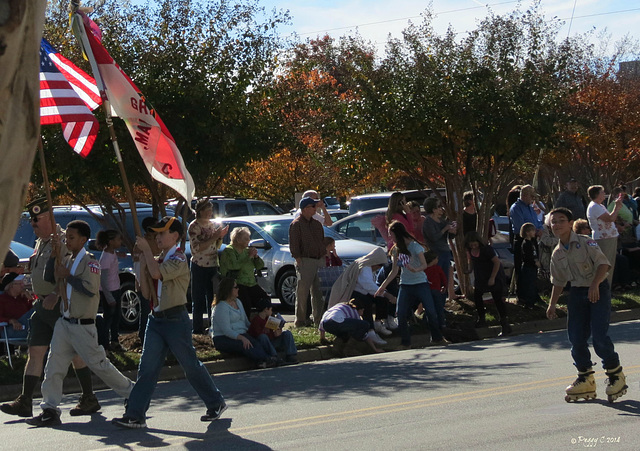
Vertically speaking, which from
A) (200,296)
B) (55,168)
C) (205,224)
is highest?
(55,168)

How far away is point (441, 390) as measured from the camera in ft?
30.9

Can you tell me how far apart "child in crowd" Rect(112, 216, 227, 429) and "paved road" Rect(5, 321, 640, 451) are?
25 centimetres

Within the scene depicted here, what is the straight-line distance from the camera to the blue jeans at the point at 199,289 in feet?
43.6

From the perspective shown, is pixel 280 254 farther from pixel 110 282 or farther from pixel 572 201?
pixel 572 201

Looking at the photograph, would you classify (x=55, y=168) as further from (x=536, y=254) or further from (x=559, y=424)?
(x=536, y=254)

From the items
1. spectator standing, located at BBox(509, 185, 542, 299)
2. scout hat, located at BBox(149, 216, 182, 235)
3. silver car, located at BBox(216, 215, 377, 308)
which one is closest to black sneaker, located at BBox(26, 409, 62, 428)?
scout hat, located at BBox(149, 216, 182, 235)

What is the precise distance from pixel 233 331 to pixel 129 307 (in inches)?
151

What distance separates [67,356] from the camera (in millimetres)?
8664

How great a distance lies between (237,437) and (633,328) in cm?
832

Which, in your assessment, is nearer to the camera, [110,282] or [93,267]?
[93,267]

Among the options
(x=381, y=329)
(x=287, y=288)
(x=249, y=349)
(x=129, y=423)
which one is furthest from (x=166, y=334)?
(x=287, y=288)

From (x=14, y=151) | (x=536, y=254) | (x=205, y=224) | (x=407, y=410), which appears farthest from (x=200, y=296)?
(x=14, y=151)

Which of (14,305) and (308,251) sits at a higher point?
(308,251)

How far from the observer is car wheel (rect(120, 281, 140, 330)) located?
591 inches
